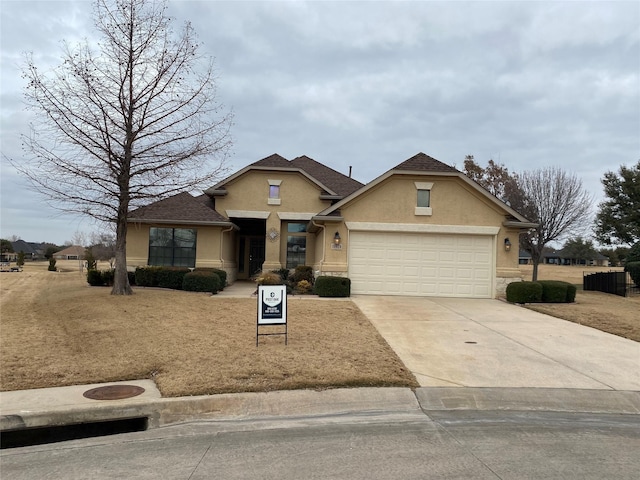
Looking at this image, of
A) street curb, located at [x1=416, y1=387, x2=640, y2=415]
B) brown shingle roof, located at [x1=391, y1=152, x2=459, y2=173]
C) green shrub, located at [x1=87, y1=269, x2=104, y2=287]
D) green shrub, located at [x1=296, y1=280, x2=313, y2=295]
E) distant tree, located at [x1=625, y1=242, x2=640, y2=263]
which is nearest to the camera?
street curb, located at [x1=416, y1=387, x2=640, y2=415]

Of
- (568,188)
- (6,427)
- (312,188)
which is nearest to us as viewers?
(6,427)

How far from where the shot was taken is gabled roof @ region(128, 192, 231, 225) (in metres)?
20.6

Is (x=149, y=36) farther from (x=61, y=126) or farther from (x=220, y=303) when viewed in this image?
(x=220, y=303)

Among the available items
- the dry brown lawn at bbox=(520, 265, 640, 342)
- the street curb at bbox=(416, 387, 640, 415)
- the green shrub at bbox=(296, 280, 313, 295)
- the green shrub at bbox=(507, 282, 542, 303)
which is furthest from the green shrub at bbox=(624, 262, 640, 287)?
the street curb at bbox=(416, 387, 640, 415)

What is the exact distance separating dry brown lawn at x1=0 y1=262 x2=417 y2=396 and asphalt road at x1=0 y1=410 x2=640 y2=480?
3.68 feet

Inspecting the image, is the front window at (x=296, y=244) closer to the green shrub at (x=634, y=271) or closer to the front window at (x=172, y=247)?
the front window at (x=172, y=247)

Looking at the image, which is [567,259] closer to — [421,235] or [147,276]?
[421,235]

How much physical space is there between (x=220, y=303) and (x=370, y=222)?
22.0 ft

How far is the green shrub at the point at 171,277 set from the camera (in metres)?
18.8

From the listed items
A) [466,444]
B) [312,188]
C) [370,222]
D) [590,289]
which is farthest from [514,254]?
[466,444]

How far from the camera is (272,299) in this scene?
884 centimetres

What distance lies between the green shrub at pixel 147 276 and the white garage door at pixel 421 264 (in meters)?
8.02

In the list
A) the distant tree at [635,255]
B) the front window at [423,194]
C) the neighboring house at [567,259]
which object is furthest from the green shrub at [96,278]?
the neighboring house at [567,259]

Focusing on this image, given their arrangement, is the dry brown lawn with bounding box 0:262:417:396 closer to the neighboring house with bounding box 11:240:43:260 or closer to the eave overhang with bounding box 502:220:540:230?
the eave overhang with bounding box 502:220:540:230
